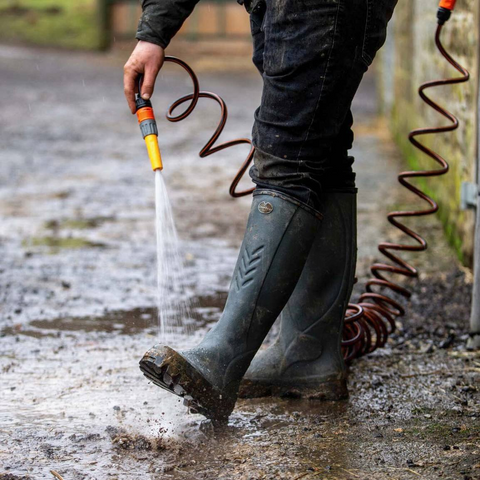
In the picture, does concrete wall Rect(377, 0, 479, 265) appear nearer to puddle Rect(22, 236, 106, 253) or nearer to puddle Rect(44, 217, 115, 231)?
puddle Rect(22, 236, 106, 253)

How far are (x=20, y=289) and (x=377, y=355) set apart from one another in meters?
1.57

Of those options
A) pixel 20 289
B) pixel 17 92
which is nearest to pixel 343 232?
pixel 20 289

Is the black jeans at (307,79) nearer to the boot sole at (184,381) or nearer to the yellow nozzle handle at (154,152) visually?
the yellow nozzle handle at (154,152)

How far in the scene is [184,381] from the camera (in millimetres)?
1908

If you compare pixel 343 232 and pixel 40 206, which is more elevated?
pixel 343 232

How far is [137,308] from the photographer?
3188 millimetres

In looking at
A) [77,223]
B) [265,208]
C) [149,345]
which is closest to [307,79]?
[265,208]

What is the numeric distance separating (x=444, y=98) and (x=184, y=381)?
2.87m

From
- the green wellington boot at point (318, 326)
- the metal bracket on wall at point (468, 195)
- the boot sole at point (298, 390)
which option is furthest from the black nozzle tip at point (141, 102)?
the metal bracket on wall at point (468, 195)

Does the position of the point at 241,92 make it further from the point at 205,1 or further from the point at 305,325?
the point at 305,325

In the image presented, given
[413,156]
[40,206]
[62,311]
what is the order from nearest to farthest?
[62,311] < [40,206] < [413,156]

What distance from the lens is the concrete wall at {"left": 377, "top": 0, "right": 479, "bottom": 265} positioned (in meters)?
3.59

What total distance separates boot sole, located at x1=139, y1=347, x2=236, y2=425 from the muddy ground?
3.3 inches

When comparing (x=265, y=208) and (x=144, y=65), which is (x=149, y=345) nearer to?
(x=265, y=208)
